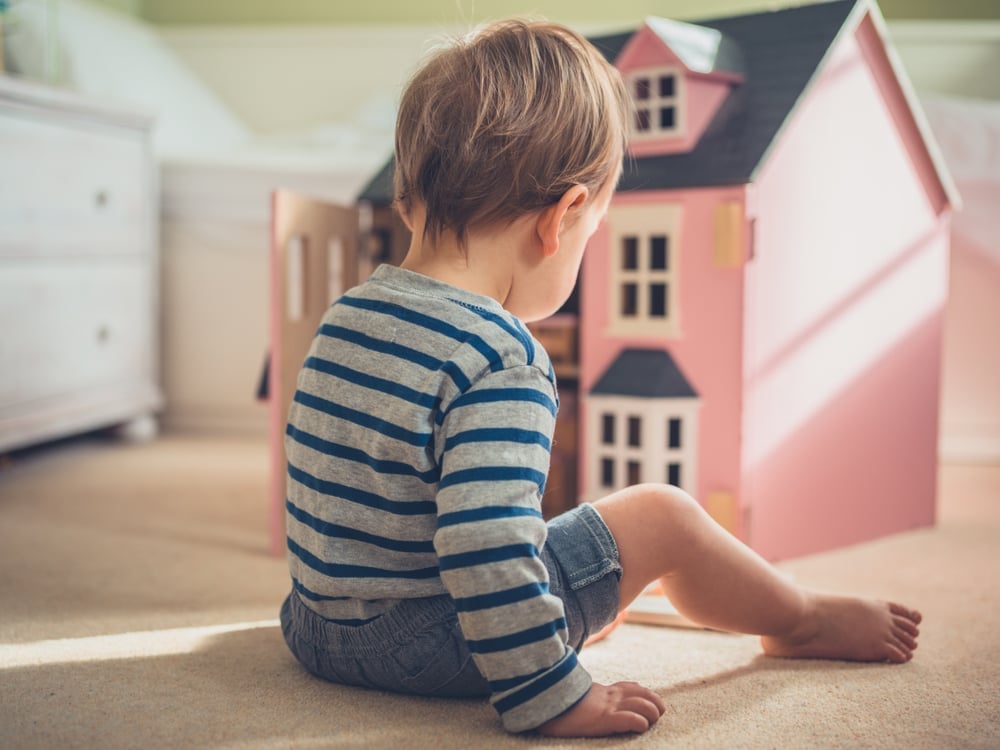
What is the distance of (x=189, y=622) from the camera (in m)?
1.14

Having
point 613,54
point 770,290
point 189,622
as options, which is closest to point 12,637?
point 189,622

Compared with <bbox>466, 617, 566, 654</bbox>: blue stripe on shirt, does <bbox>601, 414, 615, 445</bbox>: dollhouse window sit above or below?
above

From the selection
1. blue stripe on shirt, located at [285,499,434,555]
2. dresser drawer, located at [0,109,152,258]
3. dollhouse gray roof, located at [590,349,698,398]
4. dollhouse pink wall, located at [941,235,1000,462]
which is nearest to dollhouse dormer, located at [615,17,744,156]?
dollhouse gray roof, located at [590,349,698,398]

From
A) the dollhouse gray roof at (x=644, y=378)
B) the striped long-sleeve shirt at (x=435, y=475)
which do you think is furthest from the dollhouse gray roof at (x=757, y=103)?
the striped long-sleeve shirt at (x=435, y=475)

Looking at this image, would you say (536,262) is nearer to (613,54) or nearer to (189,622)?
(189,622)

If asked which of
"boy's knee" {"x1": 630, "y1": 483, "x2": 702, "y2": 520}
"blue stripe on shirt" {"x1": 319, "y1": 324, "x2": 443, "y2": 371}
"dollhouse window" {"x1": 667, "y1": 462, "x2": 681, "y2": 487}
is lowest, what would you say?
"dollhouse window" {"x1": 667, "y1": 462, "x2": 681, "y2": 487}

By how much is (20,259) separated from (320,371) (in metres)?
1.23

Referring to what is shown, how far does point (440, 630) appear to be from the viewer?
2.77 ft

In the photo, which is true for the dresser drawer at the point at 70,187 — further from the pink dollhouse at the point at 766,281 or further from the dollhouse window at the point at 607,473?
the dollhouse window at the point at 607,473

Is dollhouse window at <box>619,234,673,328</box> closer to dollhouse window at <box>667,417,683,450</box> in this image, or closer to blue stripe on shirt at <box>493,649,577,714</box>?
dollhouse window at <box>667,417,683,450</box>

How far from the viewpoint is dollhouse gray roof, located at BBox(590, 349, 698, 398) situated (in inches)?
52.7

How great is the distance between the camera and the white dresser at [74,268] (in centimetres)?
184

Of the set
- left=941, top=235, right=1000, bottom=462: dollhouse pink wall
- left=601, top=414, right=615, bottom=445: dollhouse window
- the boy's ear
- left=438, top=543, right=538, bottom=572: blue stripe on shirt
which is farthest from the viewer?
left=941, top=235, right=1000, bottom=462: dollhouse pink wall

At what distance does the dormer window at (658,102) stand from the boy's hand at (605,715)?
0.81 m
